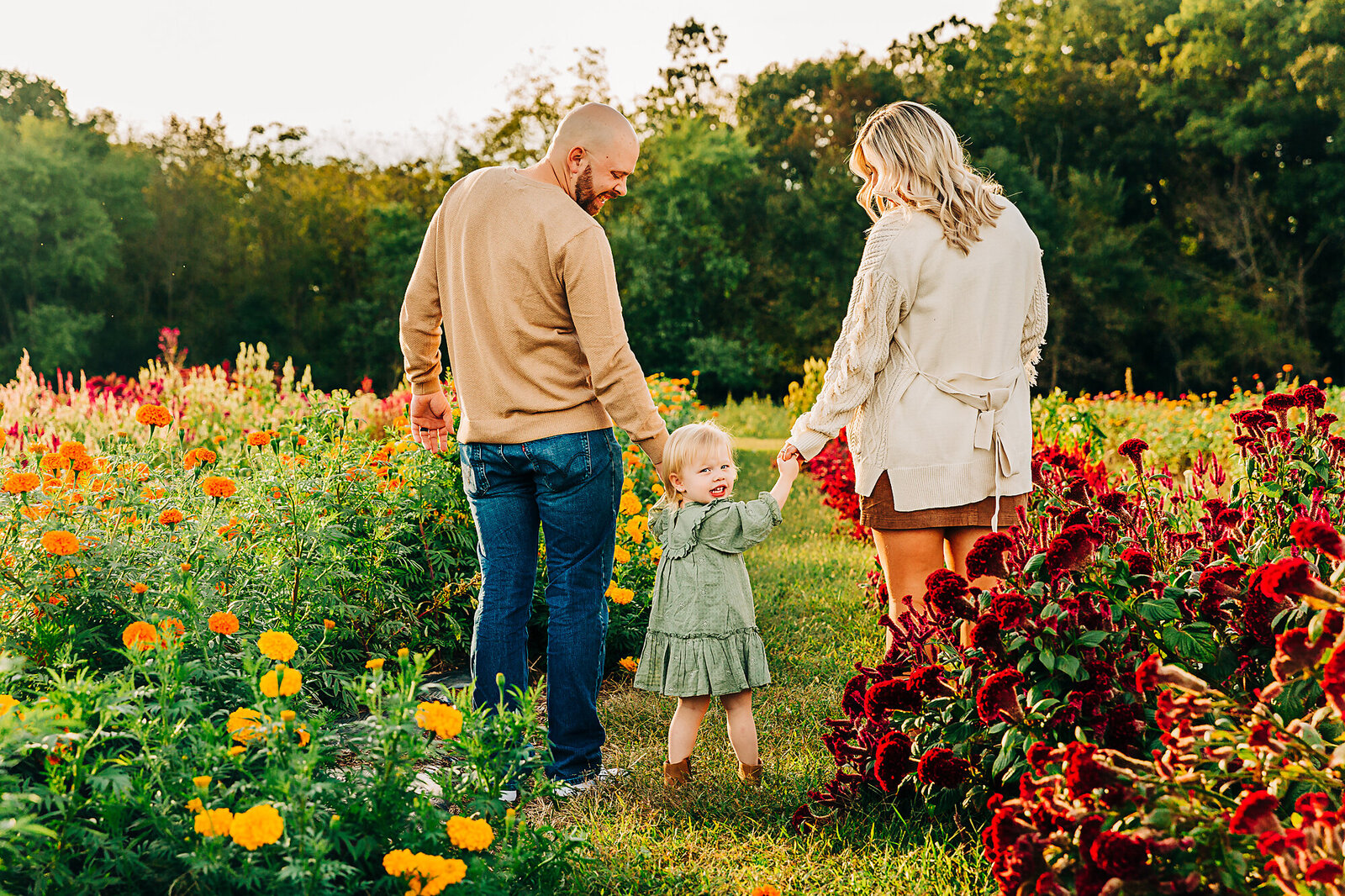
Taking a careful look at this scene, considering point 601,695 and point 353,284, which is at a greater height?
point 353,284

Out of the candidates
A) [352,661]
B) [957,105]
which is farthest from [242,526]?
[957,105]

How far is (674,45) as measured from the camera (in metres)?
29.9

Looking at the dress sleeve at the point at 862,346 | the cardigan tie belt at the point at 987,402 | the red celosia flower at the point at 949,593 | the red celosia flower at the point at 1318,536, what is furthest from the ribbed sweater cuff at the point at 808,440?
the red celosia flower at the point at 1318,536

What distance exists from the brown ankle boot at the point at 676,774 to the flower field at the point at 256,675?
603mm

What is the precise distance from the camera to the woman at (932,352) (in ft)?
9.05

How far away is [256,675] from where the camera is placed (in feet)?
6.22

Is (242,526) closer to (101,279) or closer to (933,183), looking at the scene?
(933,183)

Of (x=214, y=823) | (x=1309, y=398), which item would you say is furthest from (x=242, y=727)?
(x=1309, y=398)

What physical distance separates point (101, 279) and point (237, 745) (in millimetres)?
26396

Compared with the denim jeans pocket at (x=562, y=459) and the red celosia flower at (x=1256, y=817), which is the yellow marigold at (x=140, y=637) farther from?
the red celosia flower at (x=1256, y=817)

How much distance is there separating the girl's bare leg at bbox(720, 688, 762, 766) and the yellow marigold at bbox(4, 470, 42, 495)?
1.94 meters

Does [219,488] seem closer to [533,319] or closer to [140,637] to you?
[140,637]

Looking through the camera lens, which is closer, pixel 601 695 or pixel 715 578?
pixel 715 578

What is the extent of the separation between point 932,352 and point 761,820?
1417mm
